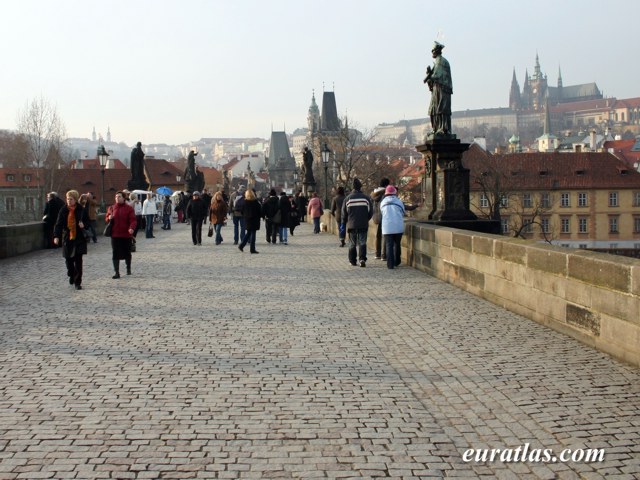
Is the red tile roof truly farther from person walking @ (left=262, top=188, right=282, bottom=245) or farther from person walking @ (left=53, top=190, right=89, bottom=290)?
person walking @ (left=53, top=190, right=89, bottom=290)

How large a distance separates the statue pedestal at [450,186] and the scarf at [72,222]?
748 cm

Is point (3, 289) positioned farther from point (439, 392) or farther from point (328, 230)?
Answer: point (328, 230)

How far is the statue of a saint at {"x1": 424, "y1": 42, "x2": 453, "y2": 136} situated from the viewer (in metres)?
17.3

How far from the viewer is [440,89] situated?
17.4 meters

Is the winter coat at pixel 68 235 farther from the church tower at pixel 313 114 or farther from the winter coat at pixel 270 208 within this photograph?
the church tower at pixel 313 114

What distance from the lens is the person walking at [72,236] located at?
40.7ft

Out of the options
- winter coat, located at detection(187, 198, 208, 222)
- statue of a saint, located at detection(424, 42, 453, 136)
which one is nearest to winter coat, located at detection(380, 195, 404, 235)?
statue of a saint, located at detection(424, 42, 453, 136)

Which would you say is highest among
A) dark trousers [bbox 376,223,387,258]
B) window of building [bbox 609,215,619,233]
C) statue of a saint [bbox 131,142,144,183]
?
statue of a saint [bbox 131,142,144,183]

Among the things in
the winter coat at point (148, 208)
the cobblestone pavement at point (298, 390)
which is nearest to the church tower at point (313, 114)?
the winter coat at point (148, 208)

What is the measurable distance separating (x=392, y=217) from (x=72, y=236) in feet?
18.5

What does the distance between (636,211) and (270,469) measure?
79.2 m

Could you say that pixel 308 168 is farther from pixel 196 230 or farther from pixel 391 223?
pixel 391 223

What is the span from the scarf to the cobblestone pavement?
183 cm

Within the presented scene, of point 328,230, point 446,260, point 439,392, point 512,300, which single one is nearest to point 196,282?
point 446,260
